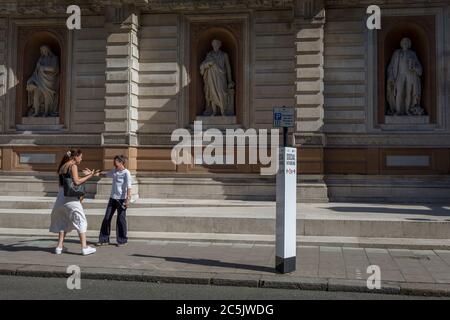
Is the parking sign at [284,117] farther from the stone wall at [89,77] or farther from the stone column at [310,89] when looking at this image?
the stone wall at [89,77]

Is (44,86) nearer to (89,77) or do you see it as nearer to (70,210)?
(89,77)

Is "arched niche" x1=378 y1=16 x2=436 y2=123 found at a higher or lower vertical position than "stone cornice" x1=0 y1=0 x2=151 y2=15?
lower

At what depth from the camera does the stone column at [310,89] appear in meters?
18.8

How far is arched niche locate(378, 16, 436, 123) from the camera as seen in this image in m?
19.2

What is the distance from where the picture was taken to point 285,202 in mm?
10102

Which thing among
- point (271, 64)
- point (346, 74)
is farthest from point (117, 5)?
point (346, 74)

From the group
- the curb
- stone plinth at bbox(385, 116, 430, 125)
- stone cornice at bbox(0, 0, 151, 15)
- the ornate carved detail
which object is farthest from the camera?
the ornate carved detail

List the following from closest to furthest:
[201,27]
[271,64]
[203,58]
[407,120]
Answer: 1. [407,120]
2. [271,64]
3. [201,27]
4. [203,58]

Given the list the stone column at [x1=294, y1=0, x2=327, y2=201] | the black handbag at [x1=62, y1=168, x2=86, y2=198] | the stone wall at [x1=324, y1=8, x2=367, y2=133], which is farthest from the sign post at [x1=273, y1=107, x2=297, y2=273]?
the stone wall at [x1=324, y1=8, x2=367, y2=133]

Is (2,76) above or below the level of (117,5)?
below

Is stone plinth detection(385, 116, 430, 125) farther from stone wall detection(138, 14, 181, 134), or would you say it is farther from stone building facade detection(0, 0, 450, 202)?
stone wall detection(138, 14, 181, 134)

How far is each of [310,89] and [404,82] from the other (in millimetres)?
3464

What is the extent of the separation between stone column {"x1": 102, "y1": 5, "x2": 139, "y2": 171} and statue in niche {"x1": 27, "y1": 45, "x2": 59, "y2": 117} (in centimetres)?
277

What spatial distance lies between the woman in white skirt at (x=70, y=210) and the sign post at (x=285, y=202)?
4.24m
